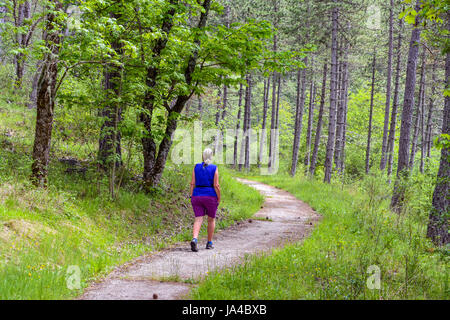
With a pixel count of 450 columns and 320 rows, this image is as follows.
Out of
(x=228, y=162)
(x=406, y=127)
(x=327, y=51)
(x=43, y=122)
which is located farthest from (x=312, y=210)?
(x=228, y=162)

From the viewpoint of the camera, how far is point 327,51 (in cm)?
2416

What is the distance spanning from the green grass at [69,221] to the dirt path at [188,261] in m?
0.37

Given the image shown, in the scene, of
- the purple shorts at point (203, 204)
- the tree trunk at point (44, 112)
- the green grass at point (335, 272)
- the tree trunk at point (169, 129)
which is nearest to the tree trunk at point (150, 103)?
the tree trunk at point (169, 129)

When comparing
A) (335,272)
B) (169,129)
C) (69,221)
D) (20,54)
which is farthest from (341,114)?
(69,221)

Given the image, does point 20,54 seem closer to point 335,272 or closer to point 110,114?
point 110,114

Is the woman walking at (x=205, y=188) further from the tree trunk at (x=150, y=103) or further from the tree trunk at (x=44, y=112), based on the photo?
the tree trunk at (x=44, y=112)

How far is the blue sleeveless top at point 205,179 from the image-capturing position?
7.33 meters

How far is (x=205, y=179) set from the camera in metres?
7.34

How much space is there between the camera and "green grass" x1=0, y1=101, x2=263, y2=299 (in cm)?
494

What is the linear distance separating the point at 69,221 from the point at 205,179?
286 centimetres

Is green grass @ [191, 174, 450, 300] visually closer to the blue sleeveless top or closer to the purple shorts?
the purple shorts

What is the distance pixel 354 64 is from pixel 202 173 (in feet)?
96.3

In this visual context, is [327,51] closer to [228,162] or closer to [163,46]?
[163,46]

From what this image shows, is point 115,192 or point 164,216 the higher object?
point 115,192
